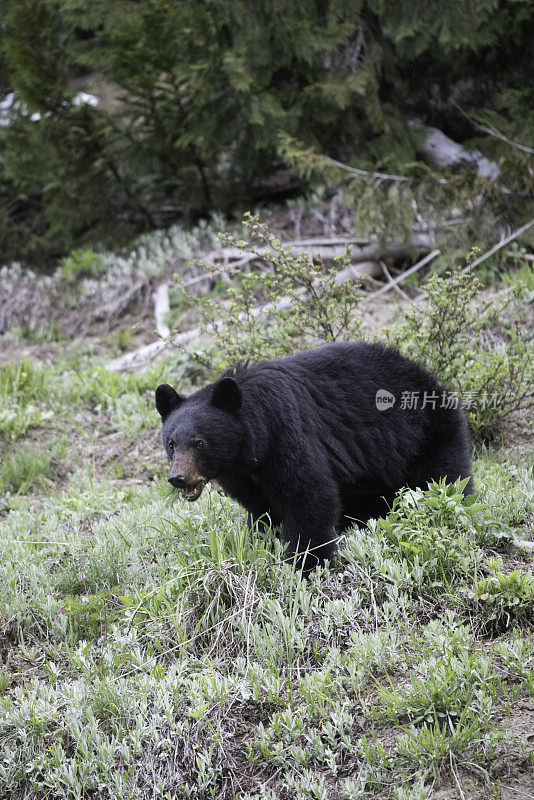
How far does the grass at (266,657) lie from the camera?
2.93 m

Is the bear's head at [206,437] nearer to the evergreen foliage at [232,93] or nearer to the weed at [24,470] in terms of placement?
the weed at [24,470]

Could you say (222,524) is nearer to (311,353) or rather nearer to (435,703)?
(311,353)

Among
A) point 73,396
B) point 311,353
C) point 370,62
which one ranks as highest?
point 370,62

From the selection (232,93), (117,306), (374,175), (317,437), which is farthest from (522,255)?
(117,306)

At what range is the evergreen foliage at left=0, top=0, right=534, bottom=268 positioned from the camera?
8547mm

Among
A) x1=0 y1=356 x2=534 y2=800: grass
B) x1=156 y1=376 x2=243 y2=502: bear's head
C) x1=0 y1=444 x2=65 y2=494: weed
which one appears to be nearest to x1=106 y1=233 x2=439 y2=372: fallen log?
x1=0 y1=444 x2=65 y2=494: weed

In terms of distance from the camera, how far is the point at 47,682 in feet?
12.0

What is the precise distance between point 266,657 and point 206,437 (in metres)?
1.11

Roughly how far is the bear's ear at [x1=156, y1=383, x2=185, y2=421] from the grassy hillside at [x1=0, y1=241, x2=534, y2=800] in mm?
662

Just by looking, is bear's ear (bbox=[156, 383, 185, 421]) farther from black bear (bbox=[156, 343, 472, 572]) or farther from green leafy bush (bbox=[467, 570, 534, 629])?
green leafy bush (bbox=[467, 570, 534, 629])

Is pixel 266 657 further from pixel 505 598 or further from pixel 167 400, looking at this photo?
pixel 167 400

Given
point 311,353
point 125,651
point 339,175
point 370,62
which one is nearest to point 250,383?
point 311,353

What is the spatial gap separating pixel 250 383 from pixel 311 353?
1.80ft

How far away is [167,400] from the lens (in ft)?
13.2
